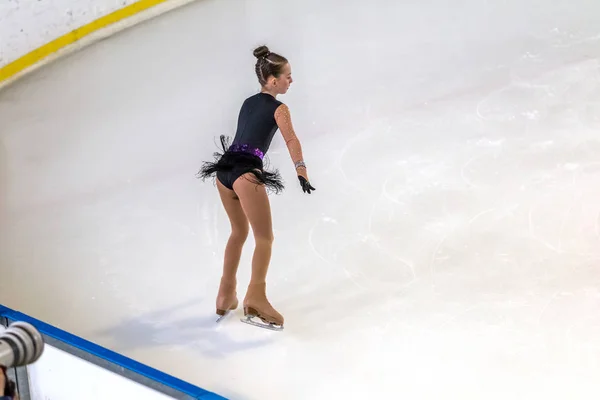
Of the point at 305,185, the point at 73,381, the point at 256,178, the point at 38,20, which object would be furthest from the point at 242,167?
the point at 38,20

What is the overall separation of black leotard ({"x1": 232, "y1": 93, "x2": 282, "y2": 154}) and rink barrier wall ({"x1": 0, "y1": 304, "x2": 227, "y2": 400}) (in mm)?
756

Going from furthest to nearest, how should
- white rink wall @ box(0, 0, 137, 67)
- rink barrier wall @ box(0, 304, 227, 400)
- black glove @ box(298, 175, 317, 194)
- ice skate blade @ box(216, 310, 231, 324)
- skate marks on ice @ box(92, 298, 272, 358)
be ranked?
white rink wall @ box(0, 0, 137, 67)
ice skate blade @ box(216, 310, 231, 324)
skate marks on ice @ box(92, 298, 272, 358)
black glove @ box(298, 175, 317, 194)
rink barrier wall @ box(0, 304, 227, 400)

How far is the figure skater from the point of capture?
2.90 metres

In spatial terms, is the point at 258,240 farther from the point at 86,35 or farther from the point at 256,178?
the point at 86,35

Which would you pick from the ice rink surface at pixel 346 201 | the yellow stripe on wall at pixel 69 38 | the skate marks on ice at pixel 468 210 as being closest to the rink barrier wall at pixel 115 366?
the ice rink surface at pixel 346 201

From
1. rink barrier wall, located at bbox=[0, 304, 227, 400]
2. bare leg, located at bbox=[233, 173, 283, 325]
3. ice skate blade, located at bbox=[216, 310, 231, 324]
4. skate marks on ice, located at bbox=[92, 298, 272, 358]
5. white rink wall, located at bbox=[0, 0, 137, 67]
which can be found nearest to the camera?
rink barrier wall, located at bbox=[0, 304, 227, 400]

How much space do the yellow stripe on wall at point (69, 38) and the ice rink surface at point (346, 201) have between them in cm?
8

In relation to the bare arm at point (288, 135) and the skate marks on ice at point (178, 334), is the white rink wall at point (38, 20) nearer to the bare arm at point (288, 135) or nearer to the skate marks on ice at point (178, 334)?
the skate marks on ice at point (178, 334)

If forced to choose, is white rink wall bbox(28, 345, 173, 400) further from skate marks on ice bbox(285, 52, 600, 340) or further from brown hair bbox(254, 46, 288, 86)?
brown hair bbox(254, 46, 288, 86)

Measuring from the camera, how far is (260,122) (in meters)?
2.91

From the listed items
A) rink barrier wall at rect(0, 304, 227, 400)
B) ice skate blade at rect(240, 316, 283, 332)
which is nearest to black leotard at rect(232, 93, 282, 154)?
ice skate blade at rect(240, 316, 283, 332)

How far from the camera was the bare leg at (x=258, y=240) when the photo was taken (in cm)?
301

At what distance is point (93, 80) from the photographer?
4.73 m

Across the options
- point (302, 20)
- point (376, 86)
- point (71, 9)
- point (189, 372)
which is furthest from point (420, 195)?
point (71, 9)
